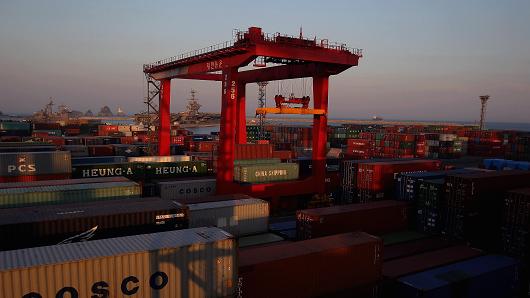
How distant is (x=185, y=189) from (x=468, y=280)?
2154 centimetres

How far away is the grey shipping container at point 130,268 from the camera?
9.89 metres

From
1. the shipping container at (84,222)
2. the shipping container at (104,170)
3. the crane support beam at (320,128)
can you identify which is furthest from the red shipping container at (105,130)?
the shipping container at (84,222)

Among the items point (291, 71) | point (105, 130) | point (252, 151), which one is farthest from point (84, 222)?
point (105, 130)

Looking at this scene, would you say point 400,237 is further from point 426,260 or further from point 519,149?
point 519,149

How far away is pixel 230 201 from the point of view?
23.6 metres

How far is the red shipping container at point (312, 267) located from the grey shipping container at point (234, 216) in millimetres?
5657

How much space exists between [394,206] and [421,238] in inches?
102

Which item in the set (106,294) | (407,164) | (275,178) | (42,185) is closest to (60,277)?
(106,294)

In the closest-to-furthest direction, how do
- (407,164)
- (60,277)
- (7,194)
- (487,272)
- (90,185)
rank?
1. (60,277)
2. (487,272)
3. (7,194)
4. (90,185)
5. (407,164)

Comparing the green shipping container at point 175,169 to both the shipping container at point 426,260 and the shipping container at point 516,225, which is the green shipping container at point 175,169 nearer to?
the shipping container at point 426,260

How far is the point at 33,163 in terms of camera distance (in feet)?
93.7

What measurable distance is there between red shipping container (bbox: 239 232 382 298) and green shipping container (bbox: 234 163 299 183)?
52.1ft

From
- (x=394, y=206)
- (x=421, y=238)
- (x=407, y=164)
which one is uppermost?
(x=407, y=164)

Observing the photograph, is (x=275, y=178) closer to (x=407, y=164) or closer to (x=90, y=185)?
(x=407, y=164)
